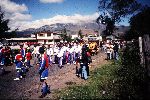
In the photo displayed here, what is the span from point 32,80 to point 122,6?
2999 centimetres

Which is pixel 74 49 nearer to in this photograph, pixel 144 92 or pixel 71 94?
pixel 71 94

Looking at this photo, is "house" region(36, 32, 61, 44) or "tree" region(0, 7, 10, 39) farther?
"house" region(36, 32, 61, 44)

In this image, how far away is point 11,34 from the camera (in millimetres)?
54438

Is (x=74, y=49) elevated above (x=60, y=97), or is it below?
above

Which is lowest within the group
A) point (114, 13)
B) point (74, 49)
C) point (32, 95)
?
point (32, 95)

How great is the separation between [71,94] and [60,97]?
1.78 ft

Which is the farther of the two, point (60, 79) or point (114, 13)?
point (114, 13)

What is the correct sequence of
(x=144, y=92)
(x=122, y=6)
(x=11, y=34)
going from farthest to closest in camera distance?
(x=11, y=34) → (x=122, y=6) → (x=144, y=92)

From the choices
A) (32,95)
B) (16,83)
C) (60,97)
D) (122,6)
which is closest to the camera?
(60,97)

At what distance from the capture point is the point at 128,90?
356 inches

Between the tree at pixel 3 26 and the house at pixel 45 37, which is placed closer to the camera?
the tree at pixel 3 26

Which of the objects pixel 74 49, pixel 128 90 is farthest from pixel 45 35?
pixel 128 90

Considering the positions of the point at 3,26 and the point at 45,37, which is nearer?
the point at 3,26

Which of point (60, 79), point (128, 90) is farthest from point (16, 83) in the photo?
point (128, 90)
